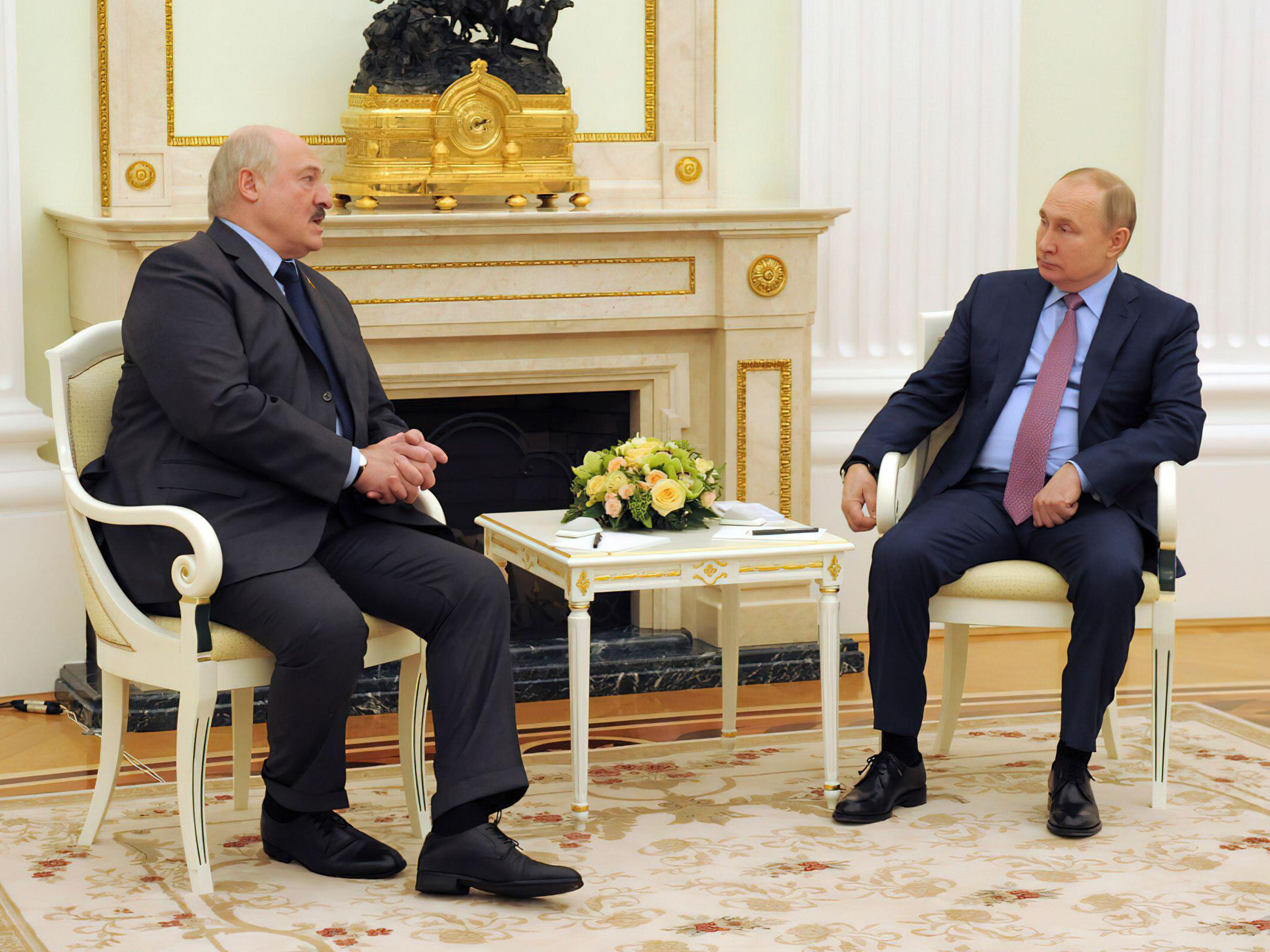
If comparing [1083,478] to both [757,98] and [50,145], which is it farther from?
[50,145]

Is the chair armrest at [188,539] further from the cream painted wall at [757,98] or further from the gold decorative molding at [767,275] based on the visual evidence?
the cream painted wall at [757,98]

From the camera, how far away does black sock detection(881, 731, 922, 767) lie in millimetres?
3697

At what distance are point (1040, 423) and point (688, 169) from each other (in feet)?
5.97

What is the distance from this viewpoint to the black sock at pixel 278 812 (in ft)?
10.8

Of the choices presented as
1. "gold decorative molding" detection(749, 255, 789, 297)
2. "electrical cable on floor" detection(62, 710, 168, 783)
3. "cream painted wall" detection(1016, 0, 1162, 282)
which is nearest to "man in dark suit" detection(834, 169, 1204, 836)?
"gold decorative molding" detection(749, 255, 789, 297)

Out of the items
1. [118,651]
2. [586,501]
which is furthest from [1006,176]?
[118,651]

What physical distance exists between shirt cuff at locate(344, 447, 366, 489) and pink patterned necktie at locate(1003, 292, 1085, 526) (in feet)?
4.78

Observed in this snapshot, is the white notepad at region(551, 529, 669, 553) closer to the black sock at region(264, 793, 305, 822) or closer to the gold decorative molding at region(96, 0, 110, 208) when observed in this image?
the black sock at region(264, 793, 305, 822)

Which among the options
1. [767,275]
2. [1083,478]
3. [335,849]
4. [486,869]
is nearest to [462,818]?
[486,869]

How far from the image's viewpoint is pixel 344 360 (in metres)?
3.51

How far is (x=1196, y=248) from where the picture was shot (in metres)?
5.73

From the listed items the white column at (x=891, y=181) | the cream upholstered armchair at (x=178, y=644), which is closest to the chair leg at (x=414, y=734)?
the cream upholstered armchair at (x=178, y=644)

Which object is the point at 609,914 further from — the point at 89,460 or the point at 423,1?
the point at 423,1

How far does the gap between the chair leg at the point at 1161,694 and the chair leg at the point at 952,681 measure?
1.65 feet
